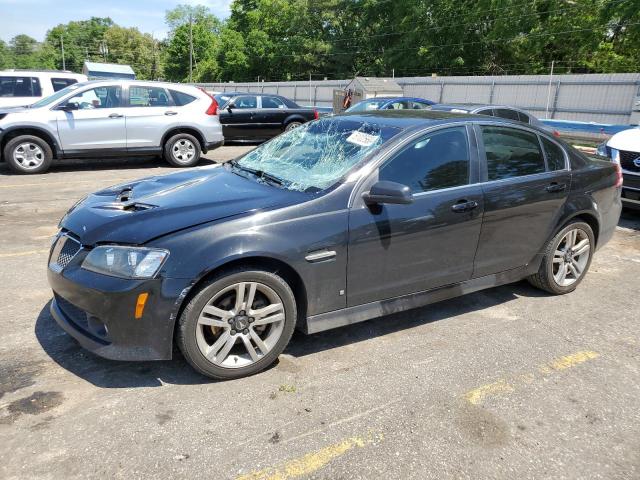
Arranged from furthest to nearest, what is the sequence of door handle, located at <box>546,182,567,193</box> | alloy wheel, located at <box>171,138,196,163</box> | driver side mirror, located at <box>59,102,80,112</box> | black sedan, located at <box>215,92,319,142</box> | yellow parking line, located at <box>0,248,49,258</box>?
black sedan, located at <box>215,92,319,142</box>, alloy wheel, located at <box>171,138,196,163</box>, driver side mirror, located at <box>59,102,80,112</box>, yellow parking line, located at <box>0,248,49,258</box>, door handle, located at <box>546,182,567,193</box>

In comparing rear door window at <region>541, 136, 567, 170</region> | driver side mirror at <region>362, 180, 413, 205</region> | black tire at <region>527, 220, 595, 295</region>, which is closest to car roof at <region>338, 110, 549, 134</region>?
rear door window at <region>541, 136, 567, 170</region>

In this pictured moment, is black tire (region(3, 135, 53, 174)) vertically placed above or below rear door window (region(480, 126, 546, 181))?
below

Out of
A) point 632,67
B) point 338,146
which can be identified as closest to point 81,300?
point 338,146

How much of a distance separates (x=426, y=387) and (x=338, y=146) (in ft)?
5.89

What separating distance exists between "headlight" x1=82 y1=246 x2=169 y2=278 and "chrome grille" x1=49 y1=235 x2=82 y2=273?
272 mm

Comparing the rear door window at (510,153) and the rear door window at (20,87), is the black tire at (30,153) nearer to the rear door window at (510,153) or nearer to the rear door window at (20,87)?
the rear door window at (20,87)

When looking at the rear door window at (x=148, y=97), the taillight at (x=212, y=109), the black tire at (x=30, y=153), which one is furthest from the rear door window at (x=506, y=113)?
the black tire at (x=30, y=153)

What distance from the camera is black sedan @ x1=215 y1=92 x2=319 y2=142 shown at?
1461 centimetres

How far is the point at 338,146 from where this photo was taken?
153 inches

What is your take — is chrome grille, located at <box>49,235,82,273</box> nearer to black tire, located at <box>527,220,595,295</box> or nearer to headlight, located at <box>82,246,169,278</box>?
headlight, located at <box>82,246,169,278</box>

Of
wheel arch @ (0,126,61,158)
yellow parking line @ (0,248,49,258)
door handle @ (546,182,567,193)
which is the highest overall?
door handle @ (546,182,567,193)

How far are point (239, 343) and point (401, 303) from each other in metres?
1.18

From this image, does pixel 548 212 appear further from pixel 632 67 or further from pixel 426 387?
pixel 632 67

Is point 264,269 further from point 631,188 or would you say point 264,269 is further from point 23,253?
point 631,188
